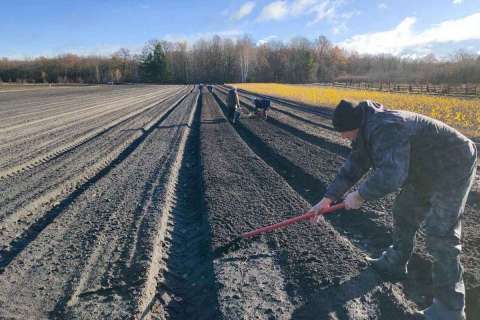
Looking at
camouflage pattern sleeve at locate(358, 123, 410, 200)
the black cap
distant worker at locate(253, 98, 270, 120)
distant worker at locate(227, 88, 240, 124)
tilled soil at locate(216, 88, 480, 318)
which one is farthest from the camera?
distant worker at locate(253, 98, 270, 120)

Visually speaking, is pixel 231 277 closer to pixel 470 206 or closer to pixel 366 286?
pixel 366 286

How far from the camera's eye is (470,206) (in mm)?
5328

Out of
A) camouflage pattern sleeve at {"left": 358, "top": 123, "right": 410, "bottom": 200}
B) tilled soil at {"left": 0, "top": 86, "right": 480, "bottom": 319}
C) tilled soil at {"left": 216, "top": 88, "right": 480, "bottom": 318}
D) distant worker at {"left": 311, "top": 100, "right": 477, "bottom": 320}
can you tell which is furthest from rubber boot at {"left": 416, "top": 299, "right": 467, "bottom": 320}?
camouflage pattern sleeve at {"left": 358, "top": 123, "right": 410, "bottom": 200}

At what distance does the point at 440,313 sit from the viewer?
282cm

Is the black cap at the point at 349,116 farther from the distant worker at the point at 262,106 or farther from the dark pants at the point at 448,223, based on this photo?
the distant worker at the point at 262,106

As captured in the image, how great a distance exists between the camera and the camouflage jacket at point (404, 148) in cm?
252

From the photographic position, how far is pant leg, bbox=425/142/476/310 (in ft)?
8.76

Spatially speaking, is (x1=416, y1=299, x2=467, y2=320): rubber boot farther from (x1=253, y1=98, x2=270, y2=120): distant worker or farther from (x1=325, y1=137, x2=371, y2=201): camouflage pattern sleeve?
(x1=253, y1=98, x2=270, y2=120): distant worker

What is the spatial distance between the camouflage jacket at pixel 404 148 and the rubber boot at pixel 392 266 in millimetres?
999

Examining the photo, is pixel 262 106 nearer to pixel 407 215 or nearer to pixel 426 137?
pixel 407 215

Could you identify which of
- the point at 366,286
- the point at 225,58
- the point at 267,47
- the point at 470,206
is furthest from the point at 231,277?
the point at 267,47

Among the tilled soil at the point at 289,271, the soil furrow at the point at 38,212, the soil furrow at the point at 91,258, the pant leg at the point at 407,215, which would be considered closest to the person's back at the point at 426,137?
the pant leg at the point at 407,215

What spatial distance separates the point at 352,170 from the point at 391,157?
0.63 meters

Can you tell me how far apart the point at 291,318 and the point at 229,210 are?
2539mm
